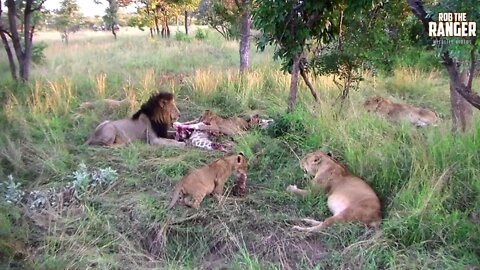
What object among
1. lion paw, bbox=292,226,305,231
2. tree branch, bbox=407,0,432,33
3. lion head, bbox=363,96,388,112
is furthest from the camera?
lion head, bbox=363,96,388,112

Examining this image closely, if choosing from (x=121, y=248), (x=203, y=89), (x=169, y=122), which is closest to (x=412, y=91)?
(x=203, y=89)

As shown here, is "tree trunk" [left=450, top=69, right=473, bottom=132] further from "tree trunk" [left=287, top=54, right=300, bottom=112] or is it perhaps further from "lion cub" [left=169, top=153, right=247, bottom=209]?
"lion cub" [left=169, top=153, right=247, bottom=209]

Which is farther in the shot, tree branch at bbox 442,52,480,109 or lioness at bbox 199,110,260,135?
lioness at bbox 199,110,260,135

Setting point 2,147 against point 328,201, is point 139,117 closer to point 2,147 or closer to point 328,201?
point 2,147

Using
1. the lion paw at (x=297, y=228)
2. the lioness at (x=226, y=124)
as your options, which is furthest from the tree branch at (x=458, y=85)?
the lioness at (x=226, y=124)

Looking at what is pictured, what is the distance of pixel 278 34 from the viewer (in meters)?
6.70

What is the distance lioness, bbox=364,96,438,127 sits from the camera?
7.42 m

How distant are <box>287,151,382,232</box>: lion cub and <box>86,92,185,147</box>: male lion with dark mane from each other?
89.9 inches

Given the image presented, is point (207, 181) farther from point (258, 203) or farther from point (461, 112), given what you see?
point (461, 112)

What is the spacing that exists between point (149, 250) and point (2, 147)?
3.09 m

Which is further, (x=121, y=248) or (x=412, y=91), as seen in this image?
(x=412, y=91)

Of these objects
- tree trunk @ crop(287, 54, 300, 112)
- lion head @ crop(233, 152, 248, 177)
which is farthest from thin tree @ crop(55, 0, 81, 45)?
lion head @ crop(233, 152, 248, 177)

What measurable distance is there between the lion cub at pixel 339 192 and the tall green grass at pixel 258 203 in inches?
4.5

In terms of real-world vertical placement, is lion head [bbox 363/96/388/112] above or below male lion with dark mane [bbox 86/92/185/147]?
above
